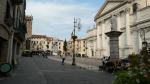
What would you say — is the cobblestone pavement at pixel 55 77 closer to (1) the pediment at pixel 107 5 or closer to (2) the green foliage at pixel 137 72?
(2) the green foliage at pixel 137 72

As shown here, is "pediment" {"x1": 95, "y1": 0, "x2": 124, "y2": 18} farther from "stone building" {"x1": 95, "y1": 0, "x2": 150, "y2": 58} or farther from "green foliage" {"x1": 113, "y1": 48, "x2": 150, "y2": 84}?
"green foliage" {"x1": 113, "y1": 48, "x2": 150, "y2": 84}

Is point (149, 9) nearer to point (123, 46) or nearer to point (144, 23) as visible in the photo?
point (144, 23)

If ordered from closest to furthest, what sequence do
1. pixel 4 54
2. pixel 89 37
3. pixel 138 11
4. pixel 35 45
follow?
1. pixel 4 54
2. pixel 138 11
3. pixel 89 37
4. pixel 35 45

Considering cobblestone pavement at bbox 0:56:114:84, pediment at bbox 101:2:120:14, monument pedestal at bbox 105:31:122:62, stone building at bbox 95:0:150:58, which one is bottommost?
cobblestone pavement at bbox 0:56:114:84

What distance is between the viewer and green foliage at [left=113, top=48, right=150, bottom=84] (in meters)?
7.20

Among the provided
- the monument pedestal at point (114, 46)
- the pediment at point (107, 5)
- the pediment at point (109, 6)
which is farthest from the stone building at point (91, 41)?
the monument pedestal at point (114, 46)

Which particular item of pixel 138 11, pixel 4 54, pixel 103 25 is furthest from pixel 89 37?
pixel 4 54

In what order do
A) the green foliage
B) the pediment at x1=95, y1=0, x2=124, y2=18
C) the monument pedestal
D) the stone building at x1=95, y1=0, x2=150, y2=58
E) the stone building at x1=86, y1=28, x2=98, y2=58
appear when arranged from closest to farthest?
the green foliage
the monument pedestal
the stone building at x1=95, y1=0, x2=150, y2=58
the pediment at x1=95, y1=0, x2=124, y2=18
the stone building at x1=86, y1=28, x2=98, y2=58

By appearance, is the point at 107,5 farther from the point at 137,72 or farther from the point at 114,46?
the point at 137,72

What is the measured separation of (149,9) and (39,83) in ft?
166

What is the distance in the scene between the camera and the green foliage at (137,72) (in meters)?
7.20

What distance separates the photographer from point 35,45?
597 feet

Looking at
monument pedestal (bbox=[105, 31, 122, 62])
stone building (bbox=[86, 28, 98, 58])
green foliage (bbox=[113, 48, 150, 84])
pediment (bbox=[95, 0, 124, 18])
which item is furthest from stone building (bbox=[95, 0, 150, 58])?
green foliage (bbox=[113, 48, 150, 84])

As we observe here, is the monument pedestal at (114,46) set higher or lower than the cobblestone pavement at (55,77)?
higher
